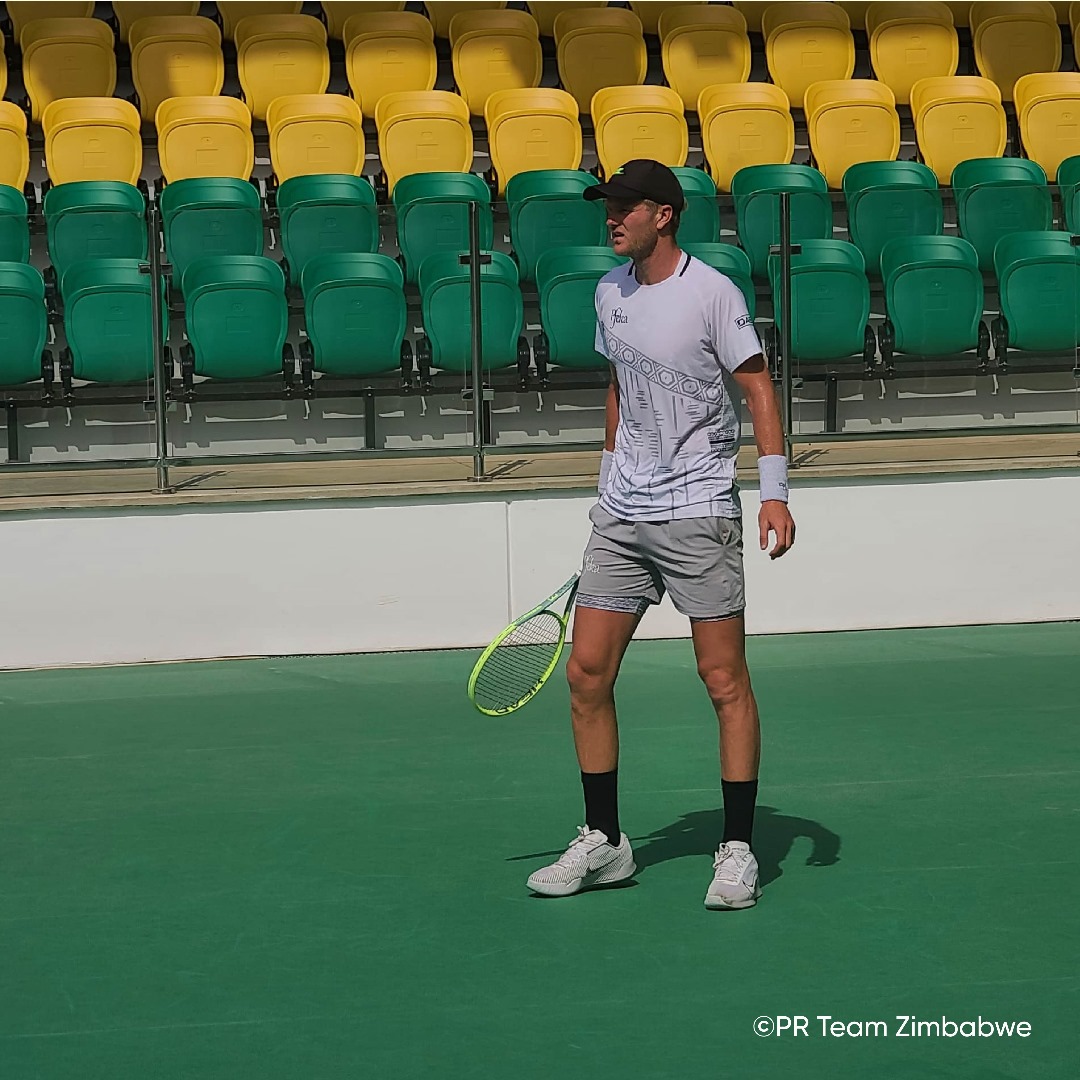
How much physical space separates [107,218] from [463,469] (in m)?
2.08

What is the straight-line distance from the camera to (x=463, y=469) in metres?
7.29

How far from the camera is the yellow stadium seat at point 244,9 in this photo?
1231 cm

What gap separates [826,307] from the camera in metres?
7.52

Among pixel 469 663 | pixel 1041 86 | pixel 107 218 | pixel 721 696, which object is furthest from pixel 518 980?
pixel 1041 86

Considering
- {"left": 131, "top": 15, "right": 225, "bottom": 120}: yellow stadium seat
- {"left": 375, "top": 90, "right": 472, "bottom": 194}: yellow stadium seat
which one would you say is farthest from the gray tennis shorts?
{"left": 131, "top": 15, "right": 225, "bottom": 120}: yellow stadium seat

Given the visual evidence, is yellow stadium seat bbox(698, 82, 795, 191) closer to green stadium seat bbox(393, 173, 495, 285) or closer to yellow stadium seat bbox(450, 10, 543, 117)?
yellow stadium seat bbox(450, 10, 543, 117)

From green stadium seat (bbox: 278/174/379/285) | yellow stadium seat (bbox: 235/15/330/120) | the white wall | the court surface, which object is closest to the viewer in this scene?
the court surface

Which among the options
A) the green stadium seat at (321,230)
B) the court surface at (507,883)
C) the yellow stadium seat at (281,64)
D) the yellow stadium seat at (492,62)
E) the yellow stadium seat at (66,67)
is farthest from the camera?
the yellow stadium seat at (492,62)

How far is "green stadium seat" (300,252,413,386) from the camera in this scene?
24.2ft

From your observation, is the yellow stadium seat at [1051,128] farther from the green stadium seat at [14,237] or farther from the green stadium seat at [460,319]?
the green stadium seat at [14,237]

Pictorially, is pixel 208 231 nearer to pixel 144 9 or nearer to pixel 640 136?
pixel 640 136

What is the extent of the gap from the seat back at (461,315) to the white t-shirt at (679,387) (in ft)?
10.5

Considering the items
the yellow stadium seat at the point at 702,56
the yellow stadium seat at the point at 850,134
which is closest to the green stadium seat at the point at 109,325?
the yellow stadium seat at the point at 850,134

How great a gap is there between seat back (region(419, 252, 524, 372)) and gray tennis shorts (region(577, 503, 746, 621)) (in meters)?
3.22
